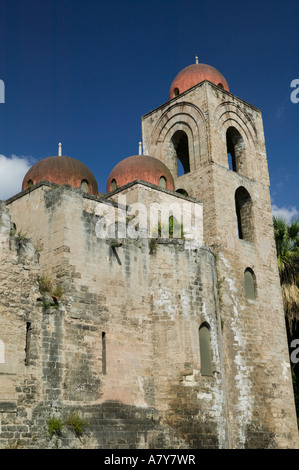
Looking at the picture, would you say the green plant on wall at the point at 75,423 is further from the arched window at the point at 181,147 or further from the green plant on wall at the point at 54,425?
the arched window at the point at 181,147

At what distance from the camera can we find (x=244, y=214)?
1992 cm

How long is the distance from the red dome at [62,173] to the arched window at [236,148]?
19.9ft

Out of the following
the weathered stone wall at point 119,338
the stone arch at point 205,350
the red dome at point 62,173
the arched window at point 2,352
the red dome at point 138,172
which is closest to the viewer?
the arched window at point 2,352

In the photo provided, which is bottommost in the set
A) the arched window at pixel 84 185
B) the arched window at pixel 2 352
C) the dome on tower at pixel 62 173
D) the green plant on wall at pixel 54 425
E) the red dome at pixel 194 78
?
the green plant on wall at pixel 54 425

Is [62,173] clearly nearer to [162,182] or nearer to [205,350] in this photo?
[162,182]

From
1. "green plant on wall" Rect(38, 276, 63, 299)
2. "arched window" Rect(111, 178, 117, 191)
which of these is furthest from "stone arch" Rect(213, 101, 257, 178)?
"green plant on wall" Rect(38, 276, 63, 299)

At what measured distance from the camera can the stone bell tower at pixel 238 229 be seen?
16609 mm

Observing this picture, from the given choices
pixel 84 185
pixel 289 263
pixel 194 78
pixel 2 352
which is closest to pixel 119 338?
pixel 2 352

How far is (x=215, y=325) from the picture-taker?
590 inches

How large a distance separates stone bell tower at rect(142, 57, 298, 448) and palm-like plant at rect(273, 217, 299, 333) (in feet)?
4.18

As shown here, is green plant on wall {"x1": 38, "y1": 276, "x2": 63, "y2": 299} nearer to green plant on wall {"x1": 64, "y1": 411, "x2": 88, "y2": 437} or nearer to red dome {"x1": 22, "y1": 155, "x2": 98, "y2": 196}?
green plant on wall {"x1": 64, "y1": 411, "x2": 88, "y2": 437}

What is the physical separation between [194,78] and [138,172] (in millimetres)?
5305

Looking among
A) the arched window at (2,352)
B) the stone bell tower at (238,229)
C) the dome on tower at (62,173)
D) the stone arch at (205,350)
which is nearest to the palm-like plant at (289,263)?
the stone bell tower at (238,229)
